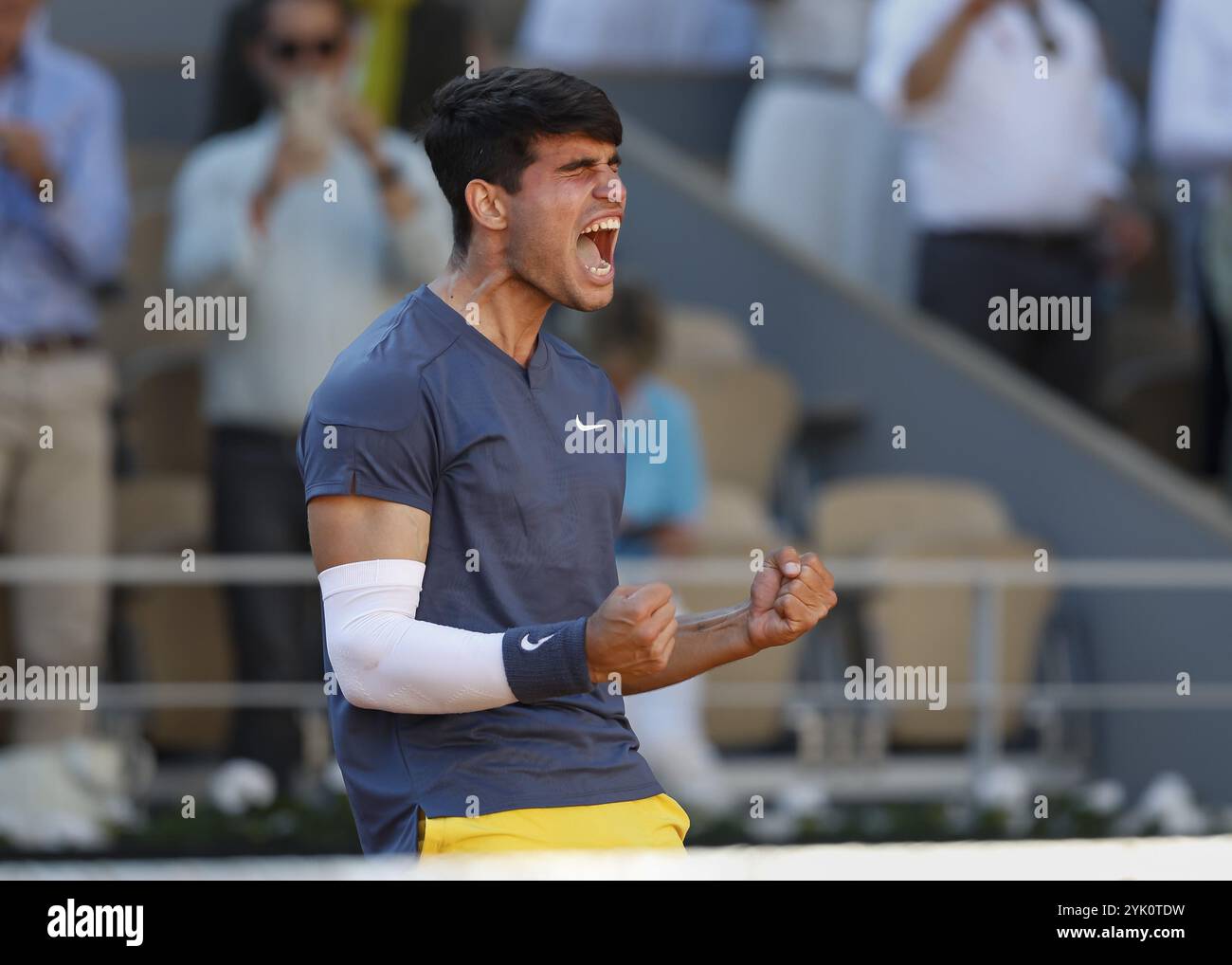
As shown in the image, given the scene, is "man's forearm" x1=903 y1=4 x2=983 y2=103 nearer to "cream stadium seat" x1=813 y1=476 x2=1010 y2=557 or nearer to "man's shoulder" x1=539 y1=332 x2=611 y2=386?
"cream stadium seat" x1=813 y1=476 x2=1010 y2=557

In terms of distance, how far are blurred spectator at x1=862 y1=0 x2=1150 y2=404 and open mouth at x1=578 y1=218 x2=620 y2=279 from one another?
3720 mm

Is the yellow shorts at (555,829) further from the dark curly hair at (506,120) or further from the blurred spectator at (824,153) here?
the blurred spectator at (824,153)

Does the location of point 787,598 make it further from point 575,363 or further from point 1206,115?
point 1206,115

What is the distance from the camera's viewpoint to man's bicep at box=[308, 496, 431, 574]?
2.45m

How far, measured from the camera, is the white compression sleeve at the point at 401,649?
7.91ft

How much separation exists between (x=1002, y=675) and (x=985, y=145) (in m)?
1.51

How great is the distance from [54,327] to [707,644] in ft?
10.1

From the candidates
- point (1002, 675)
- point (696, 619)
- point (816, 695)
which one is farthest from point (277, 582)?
point (696, 619)

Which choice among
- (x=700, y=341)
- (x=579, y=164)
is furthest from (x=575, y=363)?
(x=700, y=341)

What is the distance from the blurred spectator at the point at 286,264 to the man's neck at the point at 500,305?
2700 millimetres

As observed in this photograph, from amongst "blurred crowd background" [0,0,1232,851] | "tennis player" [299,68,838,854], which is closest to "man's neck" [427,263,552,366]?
"tennis player" [299,68,838,854]

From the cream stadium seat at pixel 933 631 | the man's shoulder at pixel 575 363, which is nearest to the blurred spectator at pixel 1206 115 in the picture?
the cream stadium seat at pixel 933 631

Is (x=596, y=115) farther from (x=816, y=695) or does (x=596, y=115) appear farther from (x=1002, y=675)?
(x=1002, y=675)
